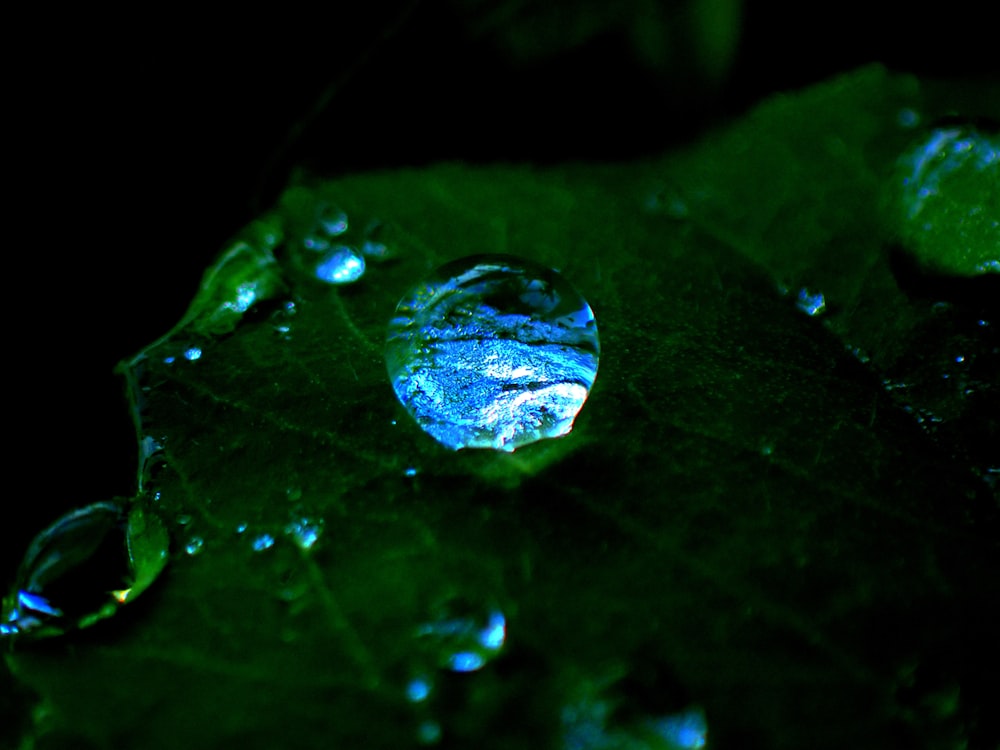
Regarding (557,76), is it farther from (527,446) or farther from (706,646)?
(706,646)

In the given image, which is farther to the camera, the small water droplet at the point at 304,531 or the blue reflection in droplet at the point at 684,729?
the small water droplet at the point at 304,531

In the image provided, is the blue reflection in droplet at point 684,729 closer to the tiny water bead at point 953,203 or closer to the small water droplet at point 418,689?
the small water droplet at point 418,689

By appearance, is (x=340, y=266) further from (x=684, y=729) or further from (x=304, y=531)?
(x=684, y=729)

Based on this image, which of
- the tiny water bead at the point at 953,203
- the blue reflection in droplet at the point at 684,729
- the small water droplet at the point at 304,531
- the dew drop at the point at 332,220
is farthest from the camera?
the dew drop at the point at 332,220

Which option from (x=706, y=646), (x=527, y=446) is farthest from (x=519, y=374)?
(x=706, y=646)

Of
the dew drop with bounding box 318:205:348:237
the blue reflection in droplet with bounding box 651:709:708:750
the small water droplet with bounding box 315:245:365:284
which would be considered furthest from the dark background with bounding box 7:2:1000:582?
the blue reflection in droplet with bounding box 651:709:708:750

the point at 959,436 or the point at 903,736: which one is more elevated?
the point at 959,436

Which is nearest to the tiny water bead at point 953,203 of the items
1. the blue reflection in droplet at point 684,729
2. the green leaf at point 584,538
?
the green leaf at point 584,538
